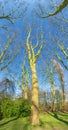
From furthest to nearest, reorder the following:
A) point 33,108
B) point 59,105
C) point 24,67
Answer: point 59,105, point 24,67, point 33,108

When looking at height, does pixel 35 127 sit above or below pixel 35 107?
below

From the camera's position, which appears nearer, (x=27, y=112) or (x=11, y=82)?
(x=27, y=112)

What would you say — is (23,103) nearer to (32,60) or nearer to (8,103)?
(8,103)

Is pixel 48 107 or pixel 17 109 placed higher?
pixel 17 109

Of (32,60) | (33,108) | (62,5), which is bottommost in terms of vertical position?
(33,108)

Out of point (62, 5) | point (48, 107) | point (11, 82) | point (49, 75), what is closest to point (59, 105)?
point (48, 107)

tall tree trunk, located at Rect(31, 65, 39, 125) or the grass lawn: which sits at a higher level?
tall tree trunk, located at Rect(31, 65, 39, 125)

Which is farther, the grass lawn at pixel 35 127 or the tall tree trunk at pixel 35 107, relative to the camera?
the tall tree trunk at pixel 35 107

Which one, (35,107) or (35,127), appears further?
(35,107)

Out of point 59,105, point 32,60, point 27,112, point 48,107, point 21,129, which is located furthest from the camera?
point 59,105

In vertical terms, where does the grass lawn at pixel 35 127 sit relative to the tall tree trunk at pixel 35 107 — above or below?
below

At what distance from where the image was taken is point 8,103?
33531mm

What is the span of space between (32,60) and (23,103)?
289 inches

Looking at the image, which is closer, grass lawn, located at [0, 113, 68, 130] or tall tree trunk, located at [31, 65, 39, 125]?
grass lawn, located at [0, 113, 68, 130]
